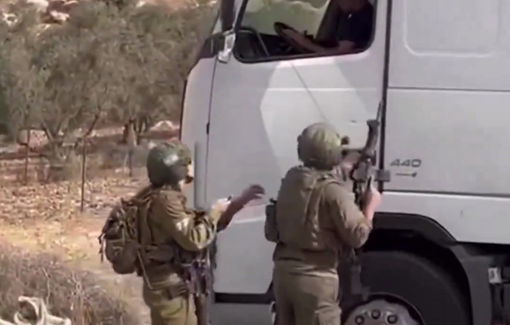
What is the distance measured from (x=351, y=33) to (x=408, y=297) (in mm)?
1464

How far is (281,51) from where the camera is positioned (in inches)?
213

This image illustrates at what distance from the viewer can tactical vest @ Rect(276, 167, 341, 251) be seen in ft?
14.5

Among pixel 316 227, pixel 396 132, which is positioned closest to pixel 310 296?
pixel 316 227

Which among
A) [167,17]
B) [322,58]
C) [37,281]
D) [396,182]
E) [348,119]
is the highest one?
[167,17]

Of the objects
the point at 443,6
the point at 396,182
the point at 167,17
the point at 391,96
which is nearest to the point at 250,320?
the point at 396,182

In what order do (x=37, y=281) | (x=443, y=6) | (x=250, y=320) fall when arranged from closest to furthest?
(x=443, y=6)
(x=250, y=320)
(x=37, y=281)

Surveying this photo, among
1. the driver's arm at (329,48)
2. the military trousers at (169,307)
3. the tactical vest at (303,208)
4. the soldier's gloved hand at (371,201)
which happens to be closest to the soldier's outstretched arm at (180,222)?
the military trousers at (169,307)

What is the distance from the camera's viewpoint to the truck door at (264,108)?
5223 millimetres

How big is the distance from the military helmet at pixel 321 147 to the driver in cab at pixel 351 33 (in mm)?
934

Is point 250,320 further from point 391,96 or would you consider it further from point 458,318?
point 391,96

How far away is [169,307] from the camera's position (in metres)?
4.30

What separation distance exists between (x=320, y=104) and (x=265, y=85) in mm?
318

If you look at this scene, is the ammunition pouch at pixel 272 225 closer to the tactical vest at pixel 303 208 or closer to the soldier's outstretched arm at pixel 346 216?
the tactical vest at pixel 303 208

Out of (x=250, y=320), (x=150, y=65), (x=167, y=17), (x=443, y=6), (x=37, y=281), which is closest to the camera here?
(x=443, y=6)
